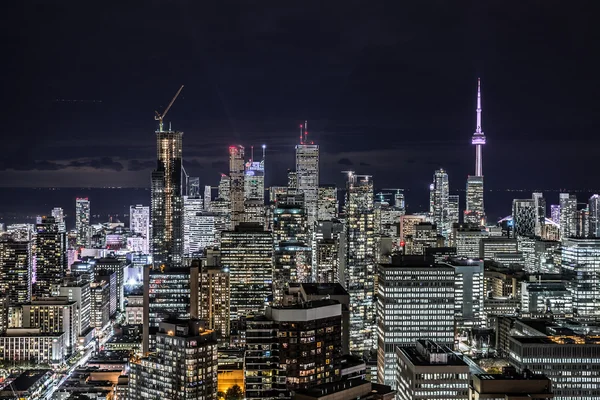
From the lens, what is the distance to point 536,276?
39250 millimetres

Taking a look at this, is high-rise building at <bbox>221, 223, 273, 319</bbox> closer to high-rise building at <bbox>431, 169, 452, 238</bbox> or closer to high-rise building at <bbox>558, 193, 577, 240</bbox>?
high-rise building at <bbox>558, 193, 577, 240</bbox>

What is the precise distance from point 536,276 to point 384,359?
56.4ft

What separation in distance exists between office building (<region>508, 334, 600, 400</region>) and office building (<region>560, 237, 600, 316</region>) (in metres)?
15.5

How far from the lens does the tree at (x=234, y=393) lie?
2155cm

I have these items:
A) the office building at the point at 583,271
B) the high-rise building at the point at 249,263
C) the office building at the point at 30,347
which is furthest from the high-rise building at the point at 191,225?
the office building at the point at 583,271

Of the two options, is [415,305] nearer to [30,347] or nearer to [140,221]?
[30,347]

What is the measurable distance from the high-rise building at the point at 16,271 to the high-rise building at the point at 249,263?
36.0 ft

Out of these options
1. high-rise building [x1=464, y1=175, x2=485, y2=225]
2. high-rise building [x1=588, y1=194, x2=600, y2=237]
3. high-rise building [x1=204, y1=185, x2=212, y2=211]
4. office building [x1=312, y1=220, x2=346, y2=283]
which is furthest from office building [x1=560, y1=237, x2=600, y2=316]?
high-rise building [x1=204, y1=185, x2=212, y2=211]

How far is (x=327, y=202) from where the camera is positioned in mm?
56188

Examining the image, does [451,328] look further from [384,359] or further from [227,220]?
[227,220]

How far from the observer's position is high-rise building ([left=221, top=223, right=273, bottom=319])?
3559 cm

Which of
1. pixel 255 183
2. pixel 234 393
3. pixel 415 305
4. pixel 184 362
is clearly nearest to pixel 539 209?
pixel 255 183

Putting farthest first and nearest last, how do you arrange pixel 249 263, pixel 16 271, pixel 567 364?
pixel 16 271
pixel 249 263
pixel 567 364

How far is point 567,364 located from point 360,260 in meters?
20.0
